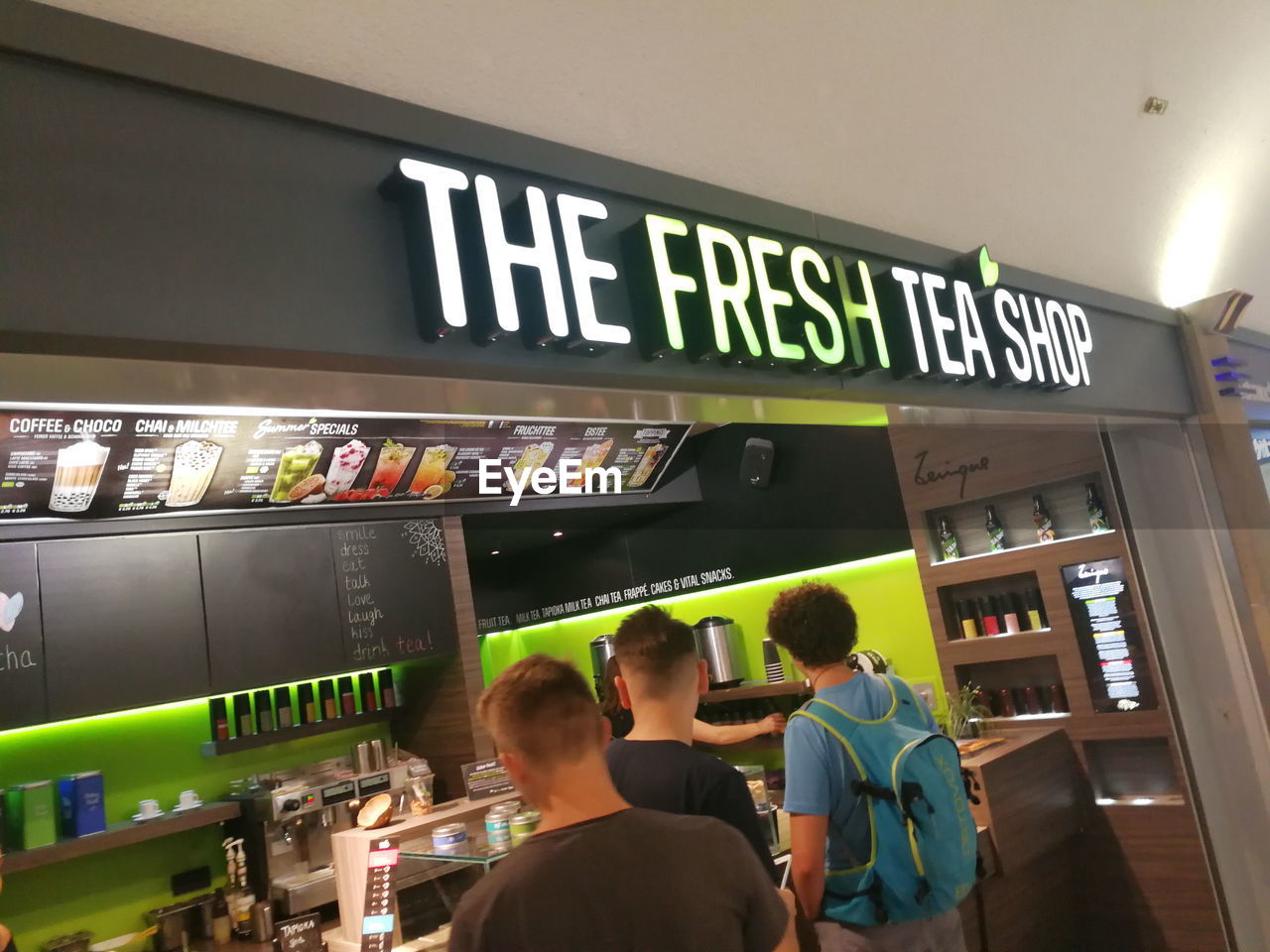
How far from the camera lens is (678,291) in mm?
1817

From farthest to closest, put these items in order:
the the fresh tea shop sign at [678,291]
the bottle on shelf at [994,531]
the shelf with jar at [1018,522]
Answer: the bottle on shelf at [994,531]
the shelf with jar at [1018,522]
the the fresh tea shop sign at [678,291]

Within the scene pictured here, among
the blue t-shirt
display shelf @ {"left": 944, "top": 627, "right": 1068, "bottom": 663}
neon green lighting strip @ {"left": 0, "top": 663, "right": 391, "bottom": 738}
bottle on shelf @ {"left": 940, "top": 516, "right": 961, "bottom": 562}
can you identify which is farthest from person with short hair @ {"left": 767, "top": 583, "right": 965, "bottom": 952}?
neon green lighting strip @ {"left": 0, "top": 663, "right": 391, "bottom": 738}

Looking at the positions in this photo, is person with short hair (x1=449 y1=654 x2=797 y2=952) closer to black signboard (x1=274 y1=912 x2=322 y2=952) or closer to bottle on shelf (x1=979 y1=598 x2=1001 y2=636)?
black signboard (x1=274 y1=912 x2=322 y2=952)

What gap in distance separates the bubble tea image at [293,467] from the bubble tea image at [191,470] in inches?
11.3

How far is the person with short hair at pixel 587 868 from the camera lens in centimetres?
127

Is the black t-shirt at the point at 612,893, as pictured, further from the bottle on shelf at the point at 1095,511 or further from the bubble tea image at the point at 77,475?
the bottle on shelf at the point at 1095,511

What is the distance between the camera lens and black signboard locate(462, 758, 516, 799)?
3006 millimetres

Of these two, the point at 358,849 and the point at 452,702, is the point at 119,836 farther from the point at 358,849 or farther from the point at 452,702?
the point at 452,702

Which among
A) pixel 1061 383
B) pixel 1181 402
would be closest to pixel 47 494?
pixel 1061 383

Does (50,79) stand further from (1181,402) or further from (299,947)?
(1181,402)

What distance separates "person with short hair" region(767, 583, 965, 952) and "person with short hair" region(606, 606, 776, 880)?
138mm

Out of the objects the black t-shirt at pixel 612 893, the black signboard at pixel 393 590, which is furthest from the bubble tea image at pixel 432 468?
the black t-shirt at pixel 612 893

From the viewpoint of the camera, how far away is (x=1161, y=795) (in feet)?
13.1

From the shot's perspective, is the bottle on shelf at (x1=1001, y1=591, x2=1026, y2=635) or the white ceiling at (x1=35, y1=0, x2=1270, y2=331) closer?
the white ceiling at (x1=35, y1=0, x2=1270, y2=331)
